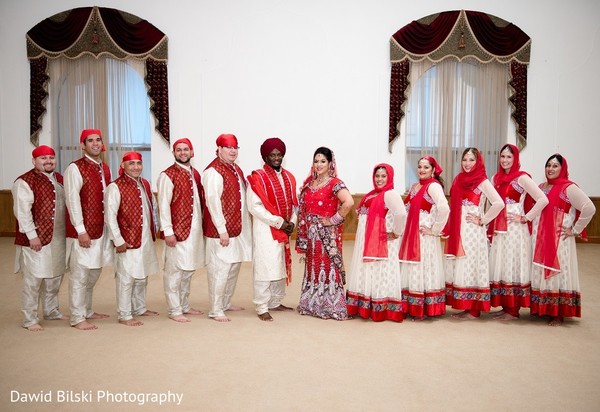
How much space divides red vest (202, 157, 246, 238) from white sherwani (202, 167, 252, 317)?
0.11 feet

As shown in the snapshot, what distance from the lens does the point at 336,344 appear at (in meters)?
3.39

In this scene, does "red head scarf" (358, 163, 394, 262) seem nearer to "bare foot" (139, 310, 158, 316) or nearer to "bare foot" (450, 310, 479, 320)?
"bare foot" (450, 310, 479, 320)

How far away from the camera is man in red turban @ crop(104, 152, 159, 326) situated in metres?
3.72

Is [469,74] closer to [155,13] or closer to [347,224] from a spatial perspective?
[347,224]

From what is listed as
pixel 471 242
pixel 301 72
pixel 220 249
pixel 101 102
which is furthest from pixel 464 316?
pixel 101 102

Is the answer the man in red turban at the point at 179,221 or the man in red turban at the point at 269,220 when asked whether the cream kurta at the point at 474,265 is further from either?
the man in red turban at the point at 179,221

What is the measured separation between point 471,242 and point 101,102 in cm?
612

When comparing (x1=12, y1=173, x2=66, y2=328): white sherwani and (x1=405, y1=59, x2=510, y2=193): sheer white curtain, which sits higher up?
(x1=405, y1=59, x2=510, y2=193): sheer white curtain

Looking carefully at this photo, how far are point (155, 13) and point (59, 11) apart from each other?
4.75 feet

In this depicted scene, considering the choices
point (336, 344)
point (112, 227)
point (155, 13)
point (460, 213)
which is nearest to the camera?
point (336, 344)

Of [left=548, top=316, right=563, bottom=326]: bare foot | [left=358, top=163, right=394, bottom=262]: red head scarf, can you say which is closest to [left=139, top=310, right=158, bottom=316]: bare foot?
[left=358, top=163, right=394, bottom=262]: red head scarf

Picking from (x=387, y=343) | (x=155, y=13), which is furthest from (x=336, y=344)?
(x=155, y=13)

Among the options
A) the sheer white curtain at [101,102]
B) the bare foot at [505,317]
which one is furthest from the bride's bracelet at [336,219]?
the sheer white curtain at [101,102]

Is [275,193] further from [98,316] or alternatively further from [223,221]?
[98,316]
